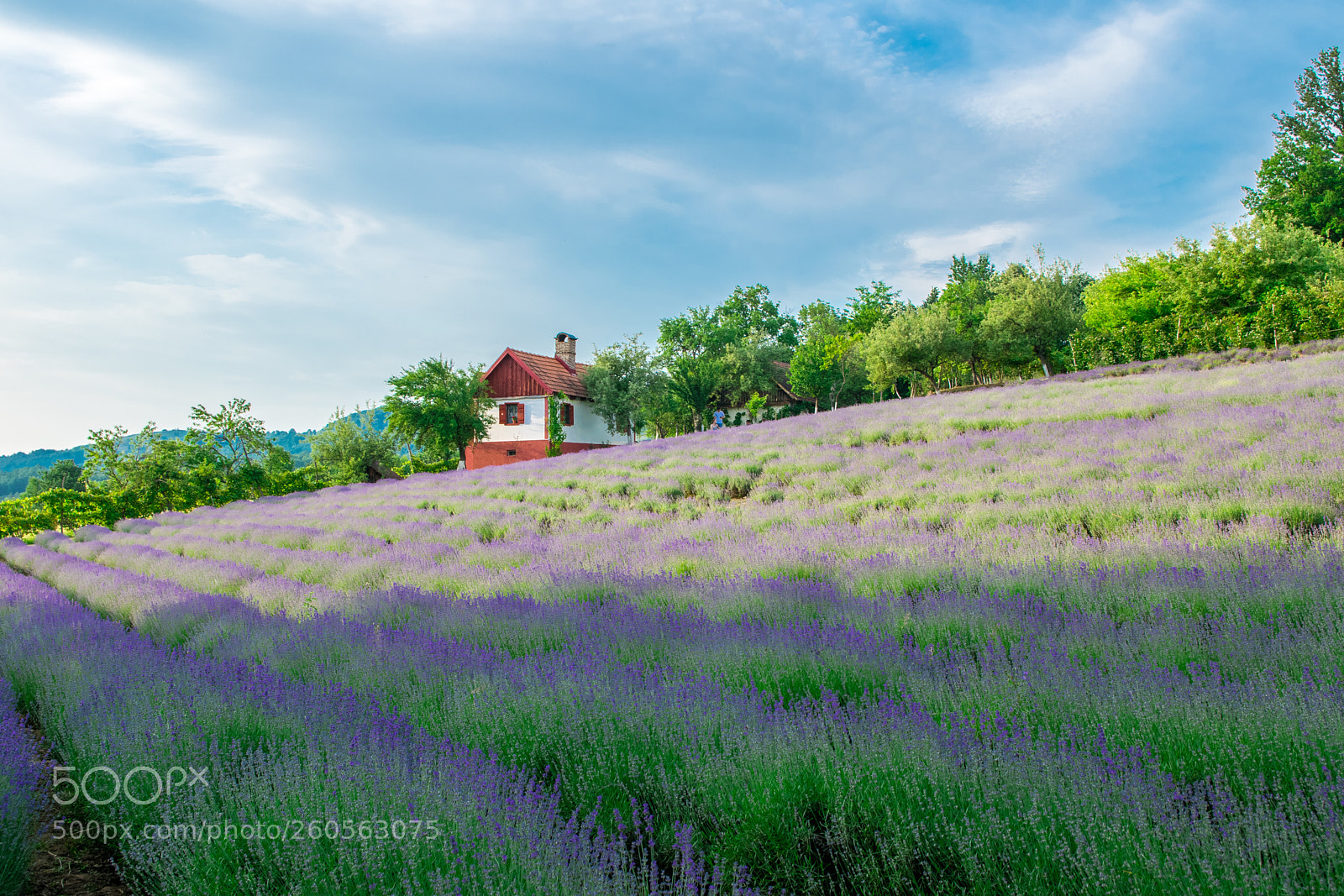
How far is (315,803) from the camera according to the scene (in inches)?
74.4

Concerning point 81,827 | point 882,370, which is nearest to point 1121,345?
point 882,370

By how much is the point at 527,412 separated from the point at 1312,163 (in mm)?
50108

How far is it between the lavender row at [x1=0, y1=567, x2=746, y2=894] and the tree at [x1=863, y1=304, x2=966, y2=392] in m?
35.7

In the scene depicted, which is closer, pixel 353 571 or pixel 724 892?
pixel 724 892

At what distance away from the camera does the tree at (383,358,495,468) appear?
3247 cm

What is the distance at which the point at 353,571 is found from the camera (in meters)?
6.12

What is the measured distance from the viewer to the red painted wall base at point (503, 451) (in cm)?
3591

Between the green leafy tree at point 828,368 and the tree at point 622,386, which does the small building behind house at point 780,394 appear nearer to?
the green leafy tree at point 828,368

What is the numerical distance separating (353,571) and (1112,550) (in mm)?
6433

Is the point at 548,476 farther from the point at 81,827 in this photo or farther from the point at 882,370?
the point at 882,370

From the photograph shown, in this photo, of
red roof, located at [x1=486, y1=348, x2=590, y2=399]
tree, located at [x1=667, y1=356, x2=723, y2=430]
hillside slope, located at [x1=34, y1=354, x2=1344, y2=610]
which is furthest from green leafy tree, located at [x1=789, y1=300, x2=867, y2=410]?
hillside slope, located at [x1=34, y1=354, x2=1344, y2=610]

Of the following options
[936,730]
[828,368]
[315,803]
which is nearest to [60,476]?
[828,368]

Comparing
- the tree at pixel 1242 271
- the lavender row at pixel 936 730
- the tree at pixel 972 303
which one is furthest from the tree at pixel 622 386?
the lavender row at pixel 936 730

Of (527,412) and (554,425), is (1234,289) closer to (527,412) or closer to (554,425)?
(554,425)
